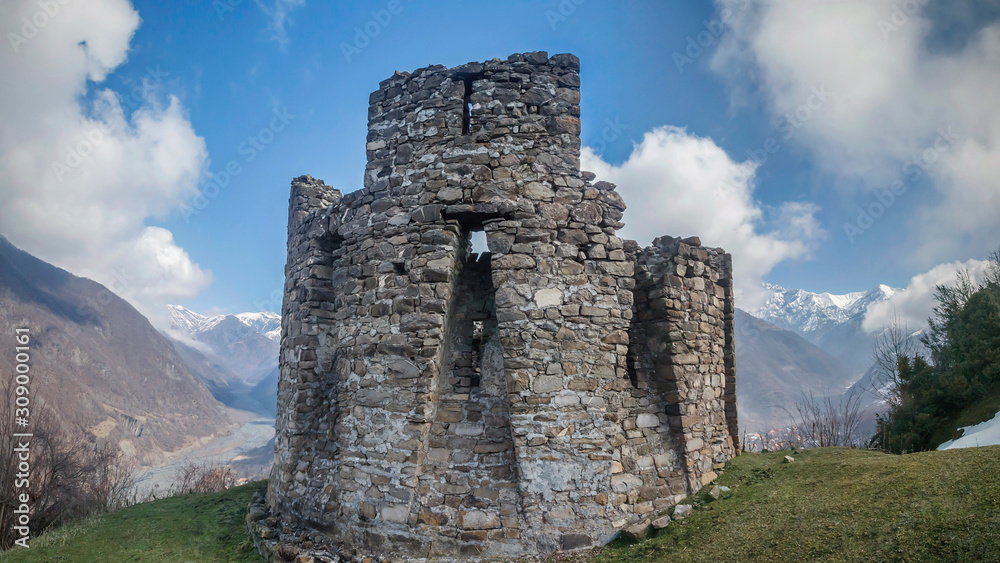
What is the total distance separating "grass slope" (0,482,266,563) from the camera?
751 cm

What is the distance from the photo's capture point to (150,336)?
212 feet

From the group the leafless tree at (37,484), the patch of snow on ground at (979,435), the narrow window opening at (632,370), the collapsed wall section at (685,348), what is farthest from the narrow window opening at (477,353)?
the leafless tree at (37,484)

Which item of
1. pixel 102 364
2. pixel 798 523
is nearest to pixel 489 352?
pixel 798 523

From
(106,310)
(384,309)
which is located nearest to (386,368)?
(384,309)

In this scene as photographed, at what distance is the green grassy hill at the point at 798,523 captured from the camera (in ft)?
15.7

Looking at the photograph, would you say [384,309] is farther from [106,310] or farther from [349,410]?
[106,310]

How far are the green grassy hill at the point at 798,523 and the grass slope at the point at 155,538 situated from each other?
27 millimetres

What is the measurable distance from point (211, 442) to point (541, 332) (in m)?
73.9

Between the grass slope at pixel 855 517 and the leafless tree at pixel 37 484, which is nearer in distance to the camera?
the grass slope at pixel 855 517

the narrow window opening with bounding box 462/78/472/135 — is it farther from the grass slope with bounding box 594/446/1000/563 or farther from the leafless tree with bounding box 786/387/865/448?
the leafless tree with bounding box 786/387/865/448

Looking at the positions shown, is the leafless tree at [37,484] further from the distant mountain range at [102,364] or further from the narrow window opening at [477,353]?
the distant mountain range at [102,364]

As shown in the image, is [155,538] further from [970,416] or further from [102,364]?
[102,364]

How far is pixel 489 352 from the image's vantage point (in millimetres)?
7613

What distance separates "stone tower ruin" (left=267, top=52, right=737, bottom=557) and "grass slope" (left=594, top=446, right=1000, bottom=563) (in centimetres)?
86
